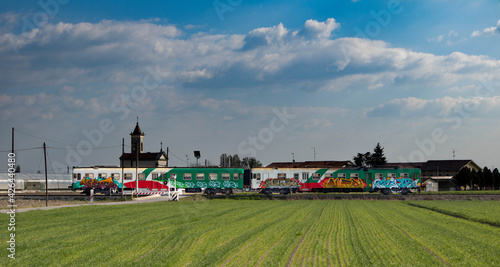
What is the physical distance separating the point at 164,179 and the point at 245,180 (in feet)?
34.0

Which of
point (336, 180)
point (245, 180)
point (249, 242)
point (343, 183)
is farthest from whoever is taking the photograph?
point (343, 183)

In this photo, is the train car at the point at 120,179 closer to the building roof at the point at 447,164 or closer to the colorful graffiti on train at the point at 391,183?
the colorful graffiti on train at the point at 391,183

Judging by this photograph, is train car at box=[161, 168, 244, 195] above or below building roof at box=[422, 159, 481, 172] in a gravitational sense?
below

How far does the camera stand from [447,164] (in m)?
117

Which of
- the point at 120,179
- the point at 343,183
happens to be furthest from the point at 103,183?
the point at 343,183

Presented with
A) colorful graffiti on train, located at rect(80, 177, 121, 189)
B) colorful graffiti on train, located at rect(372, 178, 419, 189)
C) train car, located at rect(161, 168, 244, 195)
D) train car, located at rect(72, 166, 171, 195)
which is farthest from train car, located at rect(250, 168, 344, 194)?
colorful graffiti on train, located at rect(80, 177, 121, 189)

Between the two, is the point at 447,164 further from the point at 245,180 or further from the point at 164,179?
the point at 164,179

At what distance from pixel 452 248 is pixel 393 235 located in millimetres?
3673

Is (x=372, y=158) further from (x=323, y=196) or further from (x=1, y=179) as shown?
(x=1, y=179)

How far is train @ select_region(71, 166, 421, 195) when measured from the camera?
63.1 metres

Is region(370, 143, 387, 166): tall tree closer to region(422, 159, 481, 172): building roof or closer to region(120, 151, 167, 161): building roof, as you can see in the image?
region(422, 159, 481, 172): building roof

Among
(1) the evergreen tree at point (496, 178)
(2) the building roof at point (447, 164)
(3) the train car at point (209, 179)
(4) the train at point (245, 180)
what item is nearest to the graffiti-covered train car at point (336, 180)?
(4) the train at point (245, 180)

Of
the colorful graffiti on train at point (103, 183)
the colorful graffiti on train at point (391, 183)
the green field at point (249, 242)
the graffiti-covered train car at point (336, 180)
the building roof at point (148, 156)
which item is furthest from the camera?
the building roof at point (148, 156)

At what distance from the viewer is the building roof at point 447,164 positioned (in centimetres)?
11294
